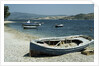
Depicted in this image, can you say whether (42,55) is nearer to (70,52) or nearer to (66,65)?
(70,52)

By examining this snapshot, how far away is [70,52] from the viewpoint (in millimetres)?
10195

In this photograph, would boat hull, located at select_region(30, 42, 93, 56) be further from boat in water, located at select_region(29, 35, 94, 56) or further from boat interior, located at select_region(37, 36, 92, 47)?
boat interior, located at select_region(37, 36, 92, 47)

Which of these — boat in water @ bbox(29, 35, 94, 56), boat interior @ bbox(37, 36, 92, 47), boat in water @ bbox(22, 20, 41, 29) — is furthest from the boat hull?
boat in water @ bbox(22, 20, 41, 29)

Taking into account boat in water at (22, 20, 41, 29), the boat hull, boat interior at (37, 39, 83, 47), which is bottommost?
the boat hull

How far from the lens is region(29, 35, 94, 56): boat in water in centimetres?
962

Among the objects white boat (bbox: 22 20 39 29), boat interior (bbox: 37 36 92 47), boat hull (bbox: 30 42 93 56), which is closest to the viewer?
boat hull (bbox: 30 42 93 56)

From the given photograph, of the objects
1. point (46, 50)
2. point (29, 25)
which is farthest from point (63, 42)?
point (29, 25)

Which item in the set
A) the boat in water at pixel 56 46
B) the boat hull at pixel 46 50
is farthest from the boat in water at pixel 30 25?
the boat hull at pixel 46 50

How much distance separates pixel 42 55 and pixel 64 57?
1212mm

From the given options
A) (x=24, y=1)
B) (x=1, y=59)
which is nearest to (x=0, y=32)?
(x=1, y=59)

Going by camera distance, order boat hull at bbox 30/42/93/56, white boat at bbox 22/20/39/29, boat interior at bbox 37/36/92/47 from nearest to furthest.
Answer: boat hull at bbox 30/42/93/56 → boat interior at bbox 37/36/92/47 → white boat at bbox 22/20/39/29

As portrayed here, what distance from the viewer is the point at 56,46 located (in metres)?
10.4

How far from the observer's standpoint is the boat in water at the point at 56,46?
Result: 9.62 m

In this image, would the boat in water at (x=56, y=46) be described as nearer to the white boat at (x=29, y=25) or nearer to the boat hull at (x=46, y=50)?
the boat hull at (x=46, y=50)
